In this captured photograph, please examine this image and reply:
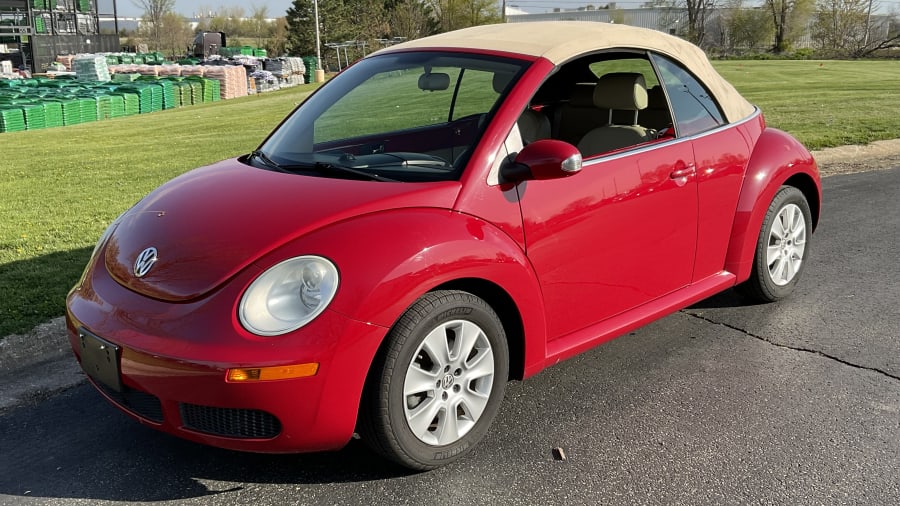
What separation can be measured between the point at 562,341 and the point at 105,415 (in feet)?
6.95

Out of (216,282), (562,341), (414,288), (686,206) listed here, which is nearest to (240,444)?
(216,282)

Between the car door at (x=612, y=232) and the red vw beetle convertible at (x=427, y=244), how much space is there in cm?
1

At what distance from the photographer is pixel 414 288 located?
2.79 metres

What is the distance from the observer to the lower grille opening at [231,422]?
8.85 feet

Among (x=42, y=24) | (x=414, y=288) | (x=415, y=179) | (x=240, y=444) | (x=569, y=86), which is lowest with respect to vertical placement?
(x=240, y=444)

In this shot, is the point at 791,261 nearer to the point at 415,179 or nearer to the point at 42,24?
the point at 415,179

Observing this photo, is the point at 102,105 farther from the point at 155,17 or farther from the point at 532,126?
the point at 155,17

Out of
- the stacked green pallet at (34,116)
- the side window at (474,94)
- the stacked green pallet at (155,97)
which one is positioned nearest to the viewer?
the side window at (474,94)

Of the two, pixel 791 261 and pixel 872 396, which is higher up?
pixel 791 261

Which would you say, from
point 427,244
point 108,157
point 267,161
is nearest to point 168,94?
point 108,157

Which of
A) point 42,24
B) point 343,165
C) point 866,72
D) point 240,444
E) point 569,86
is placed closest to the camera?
point 240,444

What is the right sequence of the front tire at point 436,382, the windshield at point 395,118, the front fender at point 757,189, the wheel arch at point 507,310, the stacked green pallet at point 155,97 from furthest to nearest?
the stacked green pallet at point 155,97 < the front fender at point 757,189 < the windshield at point 395,118 < the wheel arch at point 507,310 < the front tire at point 436,382

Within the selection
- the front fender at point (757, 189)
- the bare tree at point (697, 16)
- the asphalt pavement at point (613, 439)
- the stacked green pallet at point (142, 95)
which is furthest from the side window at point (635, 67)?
the bare tree at point (697, 16)

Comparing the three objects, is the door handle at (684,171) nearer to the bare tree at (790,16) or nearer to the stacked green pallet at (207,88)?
the stacked green pallet at (207,88)
